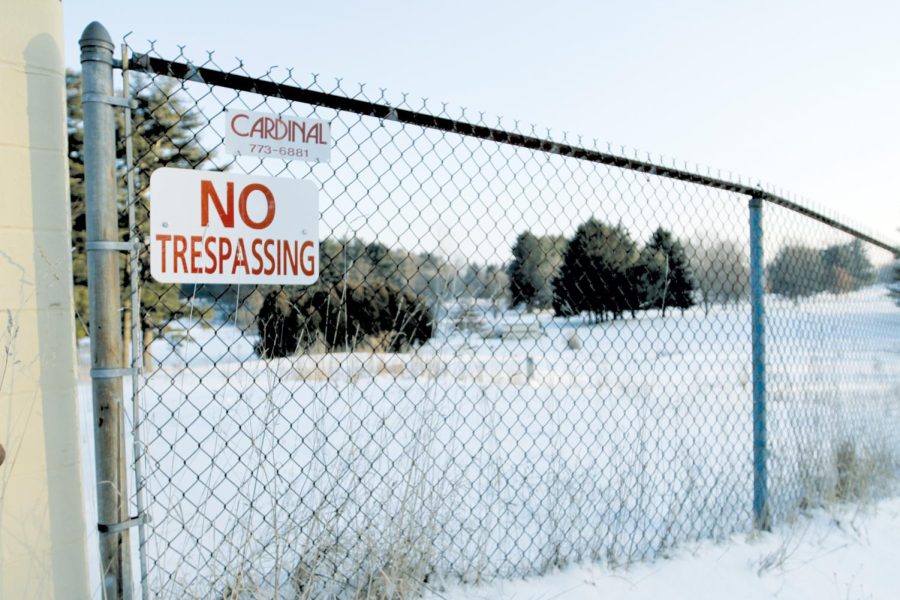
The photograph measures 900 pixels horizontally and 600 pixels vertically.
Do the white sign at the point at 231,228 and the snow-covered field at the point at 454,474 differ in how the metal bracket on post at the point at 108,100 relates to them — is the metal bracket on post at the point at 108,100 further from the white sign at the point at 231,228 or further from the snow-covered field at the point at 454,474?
the snow-covered field at the point at 454,474

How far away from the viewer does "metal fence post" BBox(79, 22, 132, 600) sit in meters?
1.76

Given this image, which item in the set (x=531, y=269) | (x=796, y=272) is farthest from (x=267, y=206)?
(x=796, y=272)

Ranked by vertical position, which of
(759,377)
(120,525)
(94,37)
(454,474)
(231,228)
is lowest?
(454,474)

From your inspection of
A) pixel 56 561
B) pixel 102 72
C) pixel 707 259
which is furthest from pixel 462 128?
pixel 707 259

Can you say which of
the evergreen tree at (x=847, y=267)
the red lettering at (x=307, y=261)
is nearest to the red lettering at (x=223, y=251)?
the red lettering at (x=307, y=261)

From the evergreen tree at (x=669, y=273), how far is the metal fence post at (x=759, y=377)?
51 cm

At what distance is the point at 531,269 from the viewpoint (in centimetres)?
420

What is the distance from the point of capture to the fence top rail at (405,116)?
197 centimetres

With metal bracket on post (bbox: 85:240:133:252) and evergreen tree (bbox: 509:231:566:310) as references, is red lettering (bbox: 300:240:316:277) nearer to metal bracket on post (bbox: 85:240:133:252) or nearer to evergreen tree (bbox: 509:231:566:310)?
metal bracket on post (bbox: 85:240:133:252)

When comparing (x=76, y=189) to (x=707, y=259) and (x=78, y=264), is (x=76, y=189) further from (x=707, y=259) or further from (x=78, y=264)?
(x=707, y=259)

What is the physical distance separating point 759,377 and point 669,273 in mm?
904

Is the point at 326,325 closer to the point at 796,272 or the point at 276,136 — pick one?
the point at 276,136

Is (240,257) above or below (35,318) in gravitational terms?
above

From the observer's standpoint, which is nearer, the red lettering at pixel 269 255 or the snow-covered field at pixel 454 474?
the red lettering at pixel 269 255
